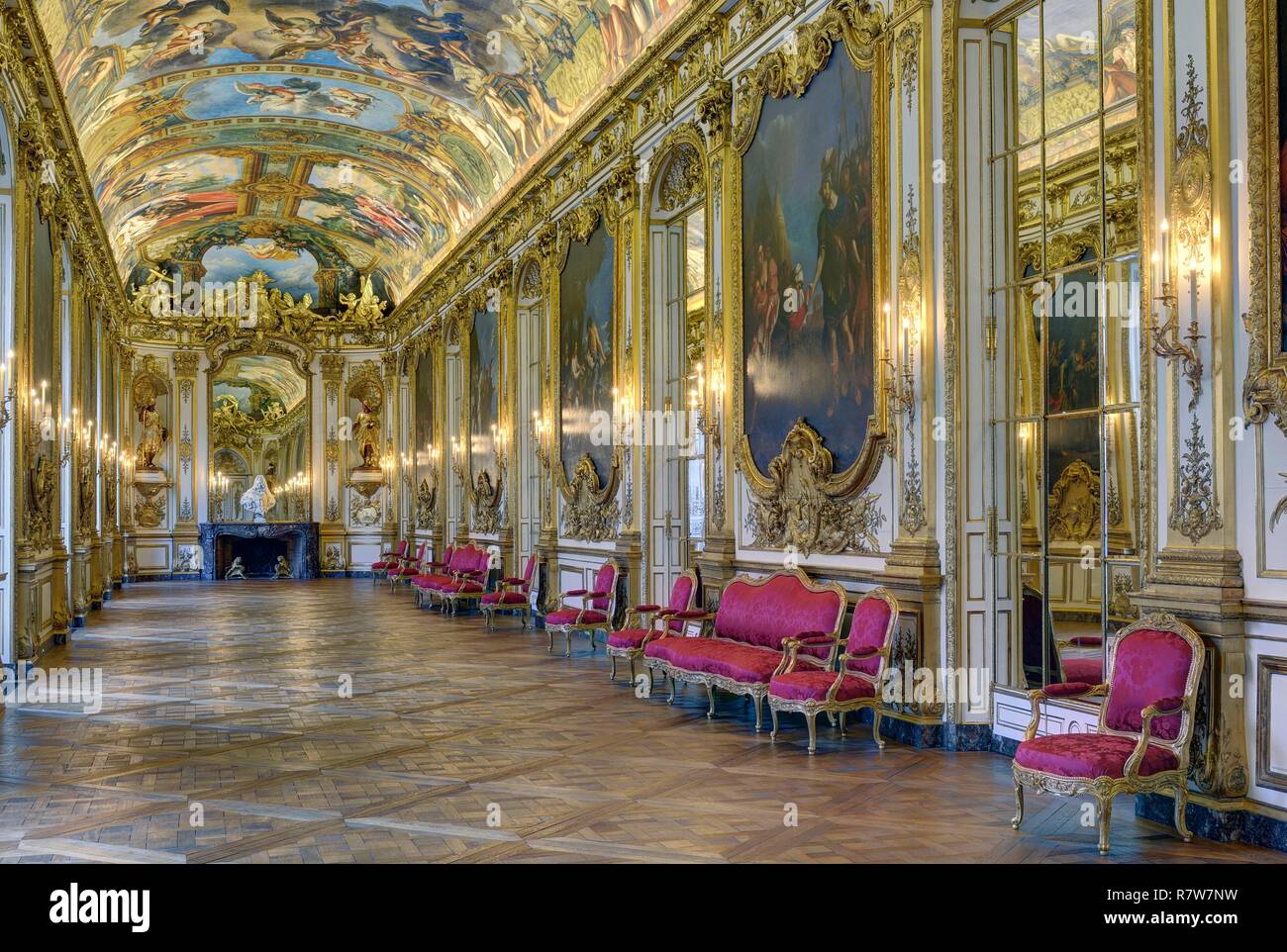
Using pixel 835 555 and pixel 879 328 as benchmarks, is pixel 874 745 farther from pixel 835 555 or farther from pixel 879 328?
pixel 879 328

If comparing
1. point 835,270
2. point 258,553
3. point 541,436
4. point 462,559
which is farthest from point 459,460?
point 835,270

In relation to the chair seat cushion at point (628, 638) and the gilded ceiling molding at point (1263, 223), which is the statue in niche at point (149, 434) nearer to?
the chair seat cushion at point (628, 638)

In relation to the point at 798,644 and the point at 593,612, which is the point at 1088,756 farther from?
the point at 593,612

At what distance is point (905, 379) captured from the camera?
8.51 meters

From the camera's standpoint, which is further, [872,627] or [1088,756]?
[872,627]

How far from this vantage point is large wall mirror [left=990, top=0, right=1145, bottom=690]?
312 inches

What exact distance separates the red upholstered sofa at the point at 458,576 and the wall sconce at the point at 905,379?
11.3 meters

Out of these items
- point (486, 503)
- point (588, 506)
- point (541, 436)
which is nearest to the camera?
point (588, 506)

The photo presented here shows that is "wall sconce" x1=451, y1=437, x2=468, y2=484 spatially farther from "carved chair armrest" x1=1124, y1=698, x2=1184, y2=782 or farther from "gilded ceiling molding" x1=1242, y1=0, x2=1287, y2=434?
"gilded ceiling molding" x1=1242, y1=0, x2=1287, y2=434

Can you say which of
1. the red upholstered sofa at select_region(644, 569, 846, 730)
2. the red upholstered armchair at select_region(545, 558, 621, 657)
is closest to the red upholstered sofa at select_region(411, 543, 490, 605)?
the red upholstered armchair at select_region(545, 558, 621, 657)

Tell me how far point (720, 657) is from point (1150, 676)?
12.6 ft

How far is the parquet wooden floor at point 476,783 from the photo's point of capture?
5.59 metres

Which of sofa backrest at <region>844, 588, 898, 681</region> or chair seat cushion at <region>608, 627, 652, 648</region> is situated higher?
sofa backrest at <region>844, 588, 898, 681</region>

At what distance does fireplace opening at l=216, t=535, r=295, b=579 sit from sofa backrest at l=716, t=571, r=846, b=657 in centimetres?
2292
